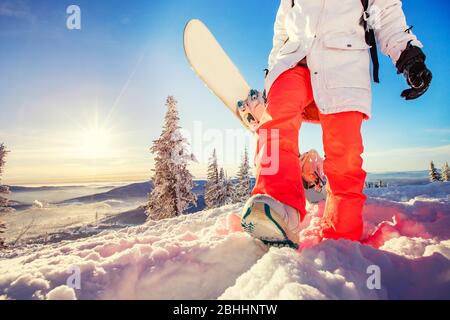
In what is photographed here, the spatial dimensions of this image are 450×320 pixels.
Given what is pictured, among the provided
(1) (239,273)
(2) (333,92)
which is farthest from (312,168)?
(1) (239,273)

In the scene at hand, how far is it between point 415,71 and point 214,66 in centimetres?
257

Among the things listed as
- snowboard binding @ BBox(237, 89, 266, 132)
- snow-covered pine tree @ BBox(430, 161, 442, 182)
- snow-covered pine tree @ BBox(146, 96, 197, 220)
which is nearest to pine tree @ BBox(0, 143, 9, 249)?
snow-covered pine tree @ BBox(146, 96, 197, 220)

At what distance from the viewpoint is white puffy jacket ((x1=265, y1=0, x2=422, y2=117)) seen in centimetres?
236

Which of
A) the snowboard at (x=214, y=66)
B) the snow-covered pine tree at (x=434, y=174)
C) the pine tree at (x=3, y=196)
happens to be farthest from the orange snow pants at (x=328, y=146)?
the snow-covered pine tree at (x=434, y=174)

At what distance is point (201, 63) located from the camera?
4.14 m

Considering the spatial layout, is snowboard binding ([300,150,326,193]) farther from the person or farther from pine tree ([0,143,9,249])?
pine tree ([0,143,9,249])

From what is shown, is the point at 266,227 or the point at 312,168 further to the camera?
the point at 312,168

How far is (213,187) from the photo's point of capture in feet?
93.4

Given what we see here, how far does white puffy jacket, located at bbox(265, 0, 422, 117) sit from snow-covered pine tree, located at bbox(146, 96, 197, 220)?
52.1ft

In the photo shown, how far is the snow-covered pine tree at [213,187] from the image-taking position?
1106 inches

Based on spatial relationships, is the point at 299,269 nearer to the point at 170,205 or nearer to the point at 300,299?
the point at 300,299

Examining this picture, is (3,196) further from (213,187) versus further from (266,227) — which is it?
(266,227)

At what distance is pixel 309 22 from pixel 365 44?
1.78 ft
